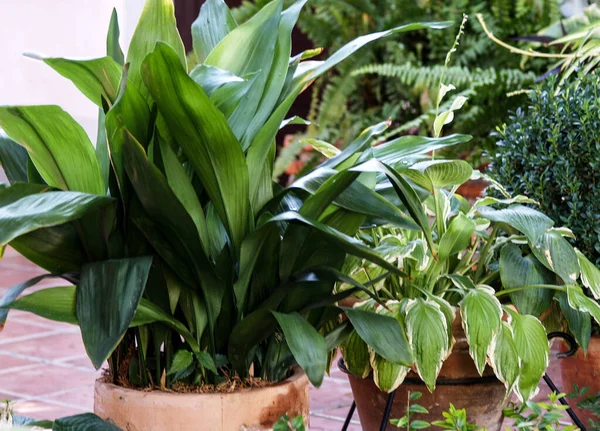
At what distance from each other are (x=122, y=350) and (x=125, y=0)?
3.03 meters

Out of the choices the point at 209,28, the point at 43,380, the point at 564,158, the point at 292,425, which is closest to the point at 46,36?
the point at 43,380

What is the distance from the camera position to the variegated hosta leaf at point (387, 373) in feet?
4.75

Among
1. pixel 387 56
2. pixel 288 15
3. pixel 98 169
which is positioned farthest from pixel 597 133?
pixel 387 56

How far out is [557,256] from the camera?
151cm

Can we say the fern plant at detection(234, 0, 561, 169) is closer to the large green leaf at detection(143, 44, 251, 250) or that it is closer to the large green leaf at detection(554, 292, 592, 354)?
the large green leaf at detection(554, 292, 592, 354)

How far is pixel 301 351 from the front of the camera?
1196 mm

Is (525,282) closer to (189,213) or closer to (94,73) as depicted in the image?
(189,213)

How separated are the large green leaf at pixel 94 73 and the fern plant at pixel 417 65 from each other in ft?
9.20

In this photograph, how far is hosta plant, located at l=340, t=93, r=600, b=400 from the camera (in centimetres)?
141

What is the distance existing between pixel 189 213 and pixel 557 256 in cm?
68

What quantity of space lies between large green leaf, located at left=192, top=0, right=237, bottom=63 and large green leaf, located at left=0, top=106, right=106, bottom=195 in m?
0.34

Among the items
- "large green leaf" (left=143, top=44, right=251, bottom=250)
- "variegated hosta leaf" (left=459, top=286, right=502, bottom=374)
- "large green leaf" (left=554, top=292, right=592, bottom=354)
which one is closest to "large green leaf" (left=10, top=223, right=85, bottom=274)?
"large green leaf" (left=143, top=44, right=251, bottom=250)

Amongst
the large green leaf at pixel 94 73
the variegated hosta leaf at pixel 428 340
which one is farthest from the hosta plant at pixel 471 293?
the large green leaf at pixel 94 73

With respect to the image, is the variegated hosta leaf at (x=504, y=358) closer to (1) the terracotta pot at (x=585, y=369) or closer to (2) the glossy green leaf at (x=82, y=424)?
(1) the terracotta pot at (x=585, y=369)
